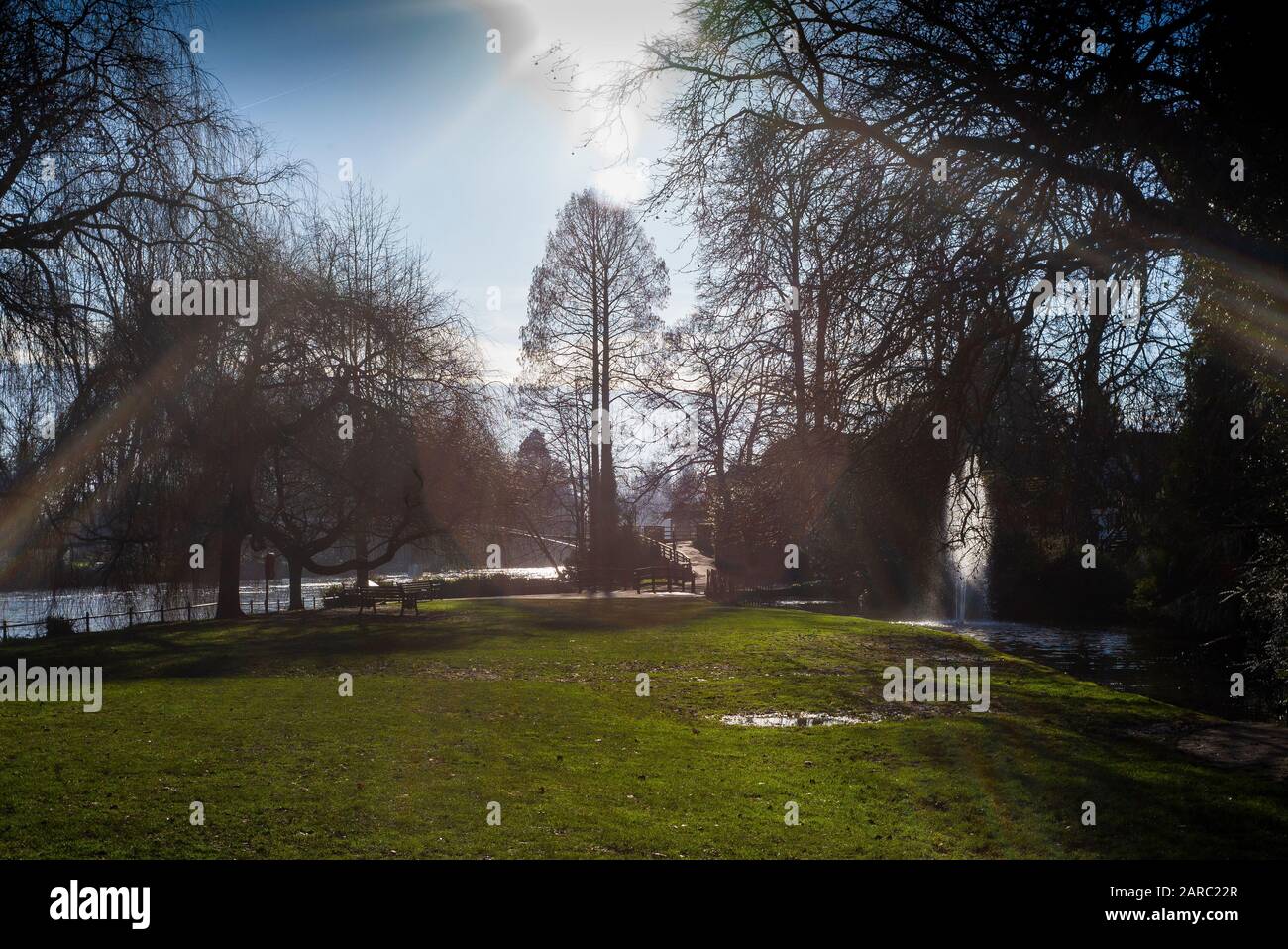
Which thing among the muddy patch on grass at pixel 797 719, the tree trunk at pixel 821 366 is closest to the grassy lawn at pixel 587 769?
the muddy patch on grass at pixel 797 719

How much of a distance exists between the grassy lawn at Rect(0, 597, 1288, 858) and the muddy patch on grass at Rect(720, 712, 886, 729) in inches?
10.6

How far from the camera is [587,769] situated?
8.69m

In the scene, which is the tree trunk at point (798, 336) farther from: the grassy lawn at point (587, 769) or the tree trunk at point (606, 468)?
the tree trunk at point (606, 468)

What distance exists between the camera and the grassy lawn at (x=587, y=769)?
21.3ft

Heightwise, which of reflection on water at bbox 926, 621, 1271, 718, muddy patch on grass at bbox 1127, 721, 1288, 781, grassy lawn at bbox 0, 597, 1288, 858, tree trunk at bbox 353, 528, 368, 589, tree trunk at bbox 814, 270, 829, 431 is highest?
tree trunk at bbox 814, 270, 829, 431

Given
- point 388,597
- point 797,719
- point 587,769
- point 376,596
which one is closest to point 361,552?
point 388,597

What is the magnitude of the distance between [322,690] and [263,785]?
552 cm

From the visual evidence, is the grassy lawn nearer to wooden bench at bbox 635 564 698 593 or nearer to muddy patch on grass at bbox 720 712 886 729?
muddy patch on grass at bbox 720 712 886 729

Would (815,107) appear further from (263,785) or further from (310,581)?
(310,581)

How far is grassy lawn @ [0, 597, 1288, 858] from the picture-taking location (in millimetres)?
6496

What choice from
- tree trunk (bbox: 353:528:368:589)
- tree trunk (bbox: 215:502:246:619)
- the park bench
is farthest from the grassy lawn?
tree trunk (bbox: 353:528:368:589)

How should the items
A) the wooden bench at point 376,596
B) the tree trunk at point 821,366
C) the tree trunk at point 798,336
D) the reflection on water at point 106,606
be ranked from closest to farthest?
the tree trunk at point 821,366, the tree trunk at point 798,336, the reflection on water at point 106,606, the wooden bench at point 376,596

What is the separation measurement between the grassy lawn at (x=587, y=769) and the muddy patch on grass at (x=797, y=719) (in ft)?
0.88

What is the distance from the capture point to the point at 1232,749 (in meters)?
10.3
